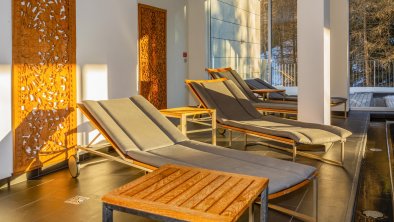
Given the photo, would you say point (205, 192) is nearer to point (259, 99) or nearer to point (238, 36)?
point (259, 99)

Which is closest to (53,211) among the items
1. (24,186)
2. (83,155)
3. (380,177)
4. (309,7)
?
(24,186)

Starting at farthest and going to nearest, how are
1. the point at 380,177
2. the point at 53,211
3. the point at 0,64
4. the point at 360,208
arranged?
the point at 380,177, the point at 0,64, the point at 360,208, the point at 53,211

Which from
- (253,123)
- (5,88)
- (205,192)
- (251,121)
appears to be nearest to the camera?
(205,192)

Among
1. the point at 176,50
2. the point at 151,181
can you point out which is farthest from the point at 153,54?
the point at 151,181

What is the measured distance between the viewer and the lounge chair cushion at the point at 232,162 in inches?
102

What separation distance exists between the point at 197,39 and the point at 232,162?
634 centimetres

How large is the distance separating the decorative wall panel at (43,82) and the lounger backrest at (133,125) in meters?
0.55

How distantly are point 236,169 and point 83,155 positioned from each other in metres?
2.42

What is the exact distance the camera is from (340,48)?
8.79 metres

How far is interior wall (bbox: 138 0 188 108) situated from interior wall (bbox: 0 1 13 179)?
4.75 metres

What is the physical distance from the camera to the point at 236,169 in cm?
275

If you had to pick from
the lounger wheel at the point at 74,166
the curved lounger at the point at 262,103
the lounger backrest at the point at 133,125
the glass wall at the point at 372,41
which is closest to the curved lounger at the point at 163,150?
the lounger backrest at the point at 133,125

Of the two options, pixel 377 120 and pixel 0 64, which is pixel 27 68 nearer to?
pixel 0 64

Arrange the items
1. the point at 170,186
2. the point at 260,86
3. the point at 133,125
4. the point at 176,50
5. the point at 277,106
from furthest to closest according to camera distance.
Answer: the point at 176,50 < the point at 260,86 < the point at 277,106 < the point at 133,125 < the point at 170,186
